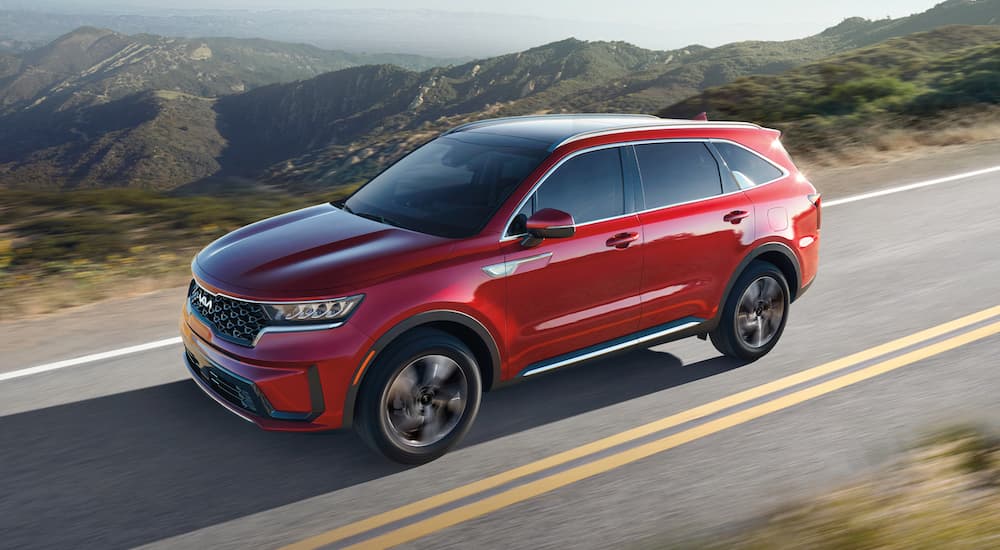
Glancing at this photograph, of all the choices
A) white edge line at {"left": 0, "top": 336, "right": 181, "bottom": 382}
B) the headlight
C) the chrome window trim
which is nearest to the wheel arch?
the chrome window trim

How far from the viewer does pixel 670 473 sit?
4.77 metres

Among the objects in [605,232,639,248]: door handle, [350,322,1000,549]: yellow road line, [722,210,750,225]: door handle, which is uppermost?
[605,232,639,248]: door handle

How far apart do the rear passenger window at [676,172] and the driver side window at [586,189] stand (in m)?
0.21

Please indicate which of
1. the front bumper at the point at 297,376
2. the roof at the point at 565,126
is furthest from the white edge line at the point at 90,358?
the roof at the point at 565,126

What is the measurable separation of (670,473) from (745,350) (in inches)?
67.2

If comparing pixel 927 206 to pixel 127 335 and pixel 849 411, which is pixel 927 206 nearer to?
pixel 849 411

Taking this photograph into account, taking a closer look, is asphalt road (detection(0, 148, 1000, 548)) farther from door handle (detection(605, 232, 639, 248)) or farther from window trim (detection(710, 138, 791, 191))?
window trim (detection(710, 138, 791, 191))

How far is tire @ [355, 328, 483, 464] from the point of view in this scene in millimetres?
4527

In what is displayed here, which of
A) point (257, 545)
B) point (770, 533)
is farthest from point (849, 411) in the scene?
point (257, 545)

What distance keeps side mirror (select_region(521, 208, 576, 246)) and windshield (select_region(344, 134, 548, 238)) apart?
0.28 m

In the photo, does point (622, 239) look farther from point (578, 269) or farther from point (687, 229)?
point (687, 229)

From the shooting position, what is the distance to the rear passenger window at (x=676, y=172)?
5617 mm

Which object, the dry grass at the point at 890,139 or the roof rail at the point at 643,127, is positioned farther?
the dry grass at the point at 890,139

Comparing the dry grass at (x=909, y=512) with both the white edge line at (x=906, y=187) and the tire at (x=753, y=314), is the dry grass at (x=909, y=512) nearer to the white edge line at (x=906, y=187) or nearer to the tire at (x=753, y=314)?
the tire at (x=753, y=314)
